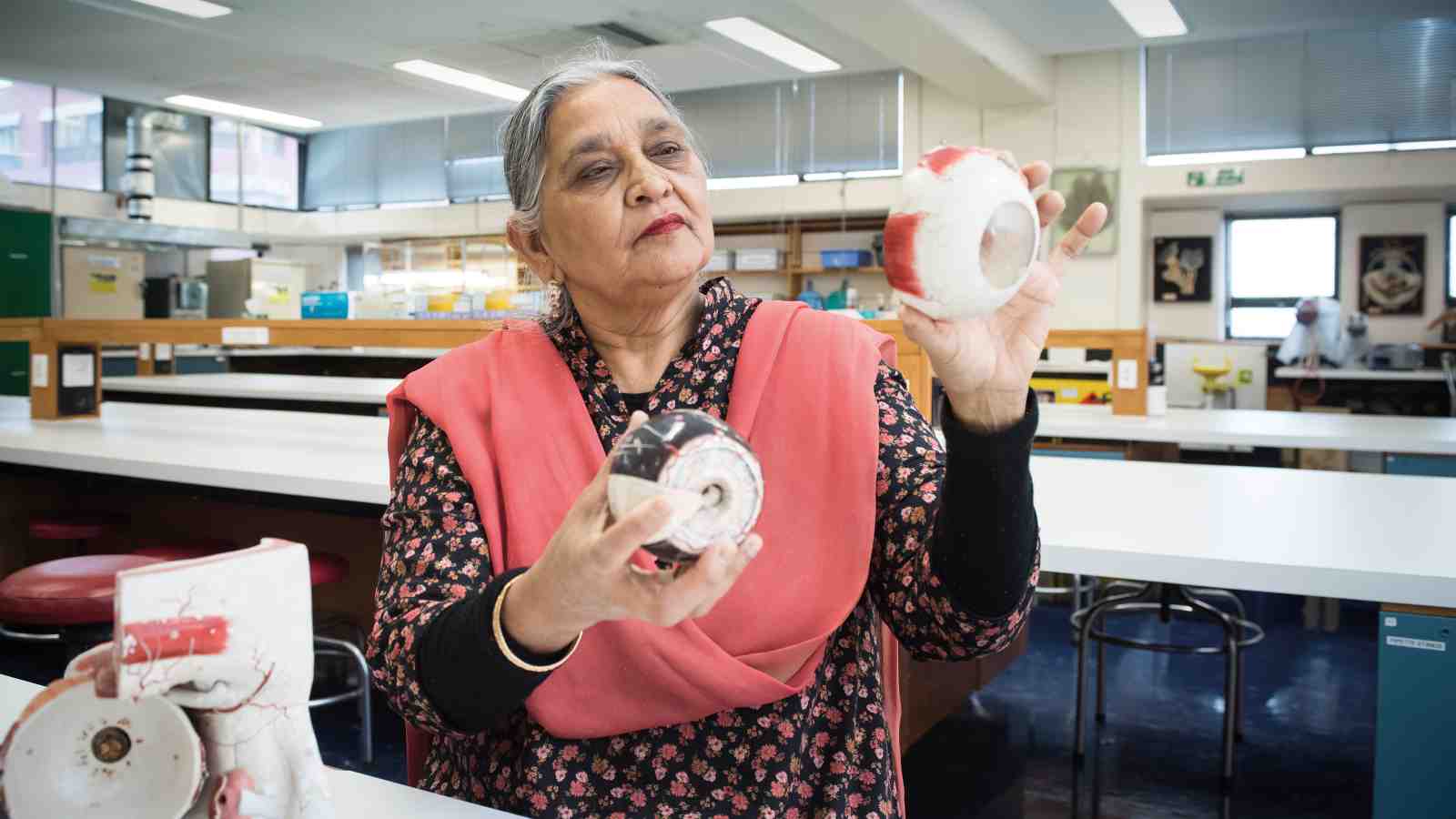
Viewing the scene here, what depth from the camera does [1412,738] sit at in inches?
65.9

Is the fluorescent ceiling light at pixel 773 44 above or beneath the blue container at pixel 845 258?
above

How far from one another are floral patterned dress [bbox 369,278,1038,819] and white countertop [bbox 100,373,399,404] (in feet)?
12.7

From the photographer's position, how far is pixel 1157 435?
3.68 m

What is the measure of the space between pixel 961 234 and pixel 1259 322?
9244 mm

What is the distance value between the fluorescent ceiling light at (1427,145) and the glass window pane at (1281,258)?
2.92 ft

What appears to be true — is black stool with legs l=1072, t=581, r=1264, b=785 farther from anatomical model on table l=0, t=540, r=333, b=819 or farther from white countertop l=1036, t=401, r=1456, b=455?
anatomical model on table l=0, t=540, r=333, b=819

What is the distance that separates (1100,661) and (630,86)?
2.49m

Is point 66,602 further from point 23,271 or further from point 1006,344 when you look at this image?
point 23,271

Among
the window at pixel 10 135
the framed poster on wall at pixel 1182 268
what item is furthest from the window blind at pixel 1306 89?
the window at pixel 10 135

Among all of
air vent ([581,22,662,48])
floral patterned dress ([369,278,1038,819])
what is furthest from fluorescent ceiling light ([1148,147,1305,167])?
floral patterned dress ([369,278,1038,819])

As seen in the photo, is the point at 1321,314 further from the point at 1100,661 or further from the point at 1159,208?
the point at 1100,661

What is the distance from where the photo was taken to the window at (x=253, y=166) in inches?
441

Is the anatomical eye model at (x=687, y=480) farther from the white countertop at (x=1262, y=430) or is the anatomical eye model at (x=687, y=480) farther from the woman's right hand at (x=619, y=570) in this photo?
the white countertop at (x=1262, y=430)

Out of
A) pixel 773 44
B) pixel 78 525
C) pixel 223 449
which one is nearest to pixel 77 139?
pixel 773 44
